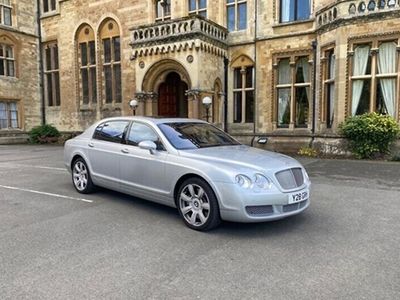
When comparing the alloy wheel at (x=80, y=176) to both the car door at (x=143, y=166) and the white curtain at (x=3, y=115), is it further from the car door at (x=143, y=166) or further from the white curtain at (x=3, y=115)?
the white curtain at (x=3, y=115)

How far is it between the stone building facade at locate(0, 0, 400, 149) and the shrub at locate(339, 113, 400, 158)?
65cm

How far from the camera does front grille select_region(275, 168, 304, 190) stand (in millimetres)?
4457

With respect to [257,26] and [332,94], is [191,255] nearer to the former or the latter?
[332,94]

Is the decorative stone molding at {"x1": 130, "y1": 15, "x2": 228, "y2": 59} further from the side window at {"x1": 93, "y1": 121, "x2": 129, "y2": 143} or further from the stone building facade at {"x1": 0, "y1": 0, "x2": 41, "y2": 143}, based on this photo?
the stone building facade at {"x1": 0, "y1": 0, "x2": 41, "y2": 143}

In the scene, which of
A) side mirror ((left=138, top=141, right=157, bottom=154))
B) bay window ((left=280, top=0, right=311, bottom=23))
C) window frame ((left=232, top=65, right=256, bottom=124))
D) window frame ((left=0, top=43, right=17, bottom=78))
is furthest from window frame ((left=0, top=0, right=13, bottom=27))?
side mirror ((left=138, top=141, right=157, bottom=154))

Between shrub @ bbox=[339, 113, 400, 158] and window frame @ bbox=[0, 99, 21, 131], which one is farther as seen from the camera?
window frame @ bbox=[0, 99, 21, 131]

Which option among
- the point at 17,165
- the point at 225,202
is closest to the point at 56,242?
the point at 225,202

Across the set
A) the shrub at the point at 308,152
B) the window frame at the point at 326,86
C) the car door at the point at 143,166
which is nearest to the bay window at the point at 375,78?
the window frame at the point at 326,86

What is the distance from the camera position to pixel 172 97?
58.3 ft

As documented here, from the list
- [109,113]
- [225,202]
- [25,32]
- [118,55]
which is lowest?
[225,202]

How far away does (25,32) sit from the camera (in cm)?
2088

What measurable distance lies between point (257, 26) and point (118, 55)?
806 centimetres

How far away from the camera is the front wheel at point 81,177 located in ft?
21.5

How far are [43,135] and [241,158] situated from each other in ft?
62.3
